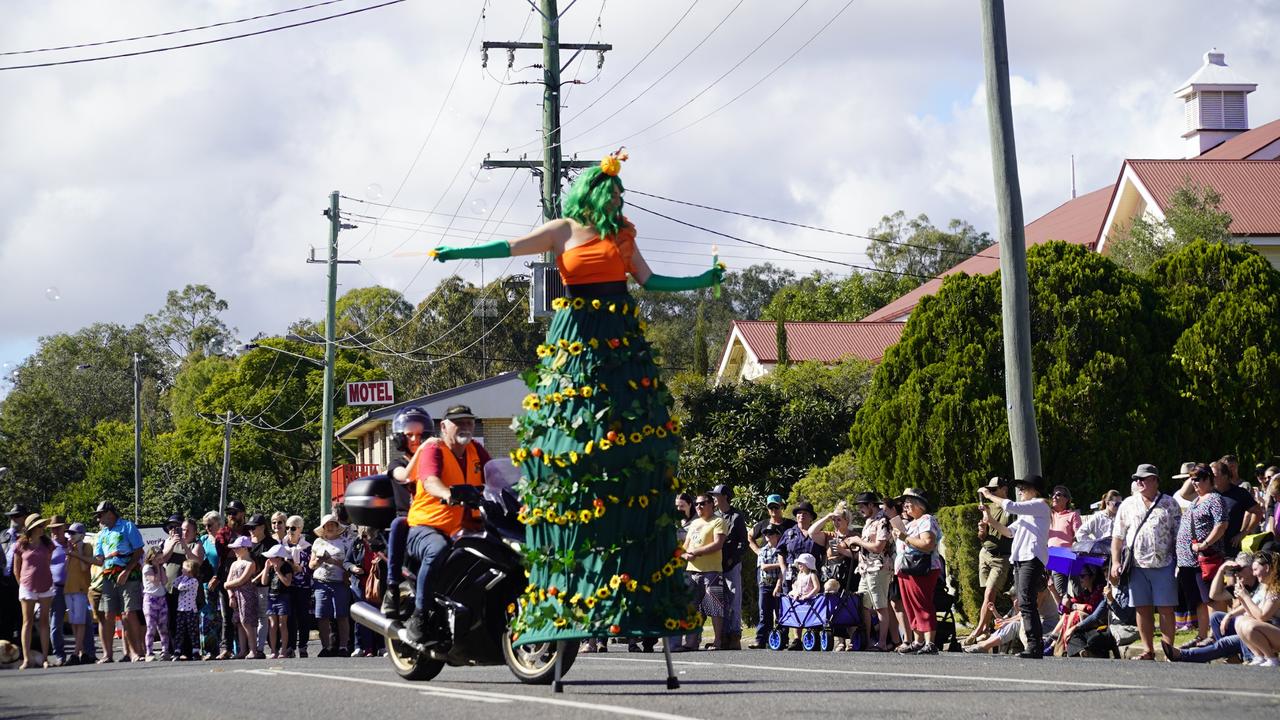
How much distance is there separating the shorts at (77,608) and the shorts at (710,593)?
26.2ft

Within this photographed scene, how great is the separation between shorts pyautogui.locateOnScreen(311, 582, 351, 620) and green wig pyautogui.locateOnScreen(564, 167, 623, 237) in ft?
33.1

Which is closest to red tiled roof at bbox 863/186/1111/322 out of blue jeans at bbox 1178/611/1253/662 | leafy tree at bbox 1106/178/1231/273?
leafy tree at bbox 1106/178/1231/273

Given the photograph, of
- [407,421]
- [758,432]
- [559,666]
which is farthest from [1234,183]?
[559,666]

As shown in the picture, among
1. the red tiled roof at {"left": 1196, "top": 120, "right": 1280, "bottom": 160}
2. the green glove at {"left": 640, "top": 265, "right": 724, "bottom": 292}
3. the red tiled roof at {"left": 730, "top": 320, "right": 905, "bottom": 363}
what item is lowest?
the green glove at {"left": 640, "top": 265, "right": 724, "bottom": 292}

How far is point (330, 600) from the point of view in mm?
18906

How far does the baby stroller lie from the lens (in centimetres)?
1748

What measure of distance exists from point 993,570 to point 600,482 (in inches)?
338

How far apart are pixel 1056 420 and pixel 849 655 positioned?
18.1 meters

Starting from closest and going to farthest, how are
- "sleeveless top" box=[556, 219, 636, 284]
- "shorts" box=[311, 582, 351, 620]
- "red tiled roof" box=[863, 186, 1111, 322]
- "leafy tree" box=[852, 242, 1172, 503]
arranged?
"sleeveless top" box=[556, 219, 636, 284], "shorts" box=[311, 582, 351, 620], "leafy tree" box=[852, 242, 1172, 503], "red tiled roof" box=[863, 186, 1111, 322]

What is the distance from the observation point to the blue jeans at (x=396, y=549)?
1117 cm

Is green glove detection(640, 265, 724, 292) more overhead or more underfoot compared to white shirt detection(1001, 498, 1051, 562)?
more overhead

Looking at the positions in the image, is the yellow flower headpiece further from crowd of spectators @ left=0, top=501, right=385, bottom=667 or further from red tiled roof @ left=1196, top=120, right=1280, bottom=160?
red tiled roof @ left=1196, top=120, right=1280, bottom=160

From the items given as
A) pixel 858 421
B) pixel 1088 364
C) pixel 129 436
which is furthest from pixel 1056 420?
pixel 129 436

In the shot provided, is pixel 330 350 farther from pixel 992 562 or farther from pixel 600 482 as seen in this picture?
pixel 600 482
